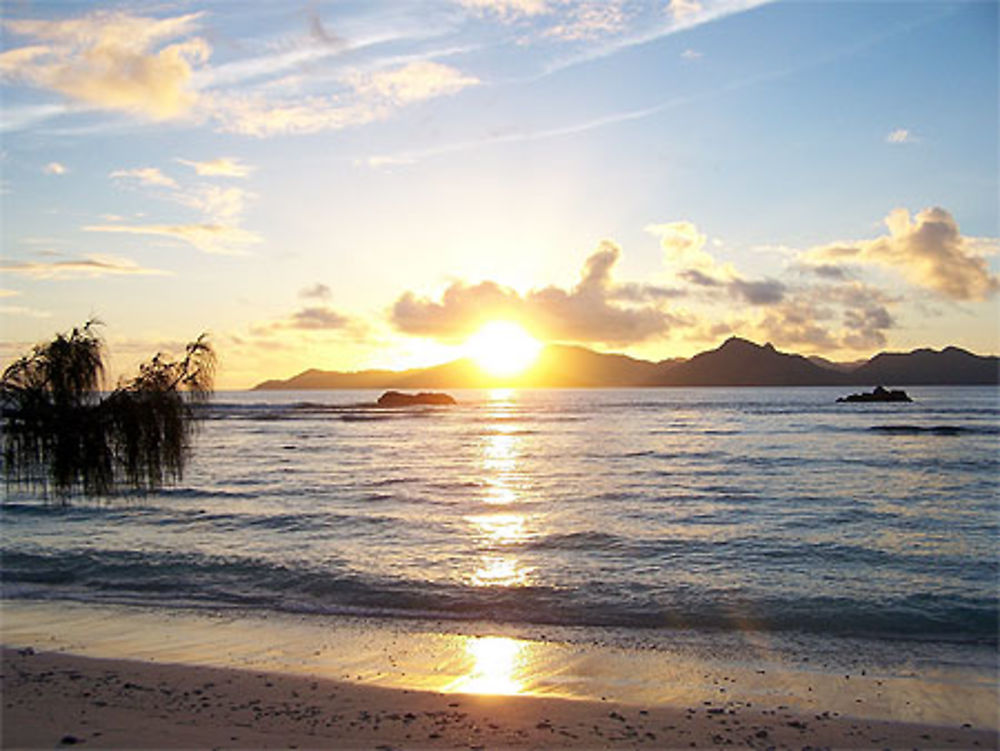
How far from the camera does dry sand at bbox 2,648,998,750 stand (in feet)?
26.1

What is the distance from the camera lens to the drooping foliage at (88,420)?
8742 mm

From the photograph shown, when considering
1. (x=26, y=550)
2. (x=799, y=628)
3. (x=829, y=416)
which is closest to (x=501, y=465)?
(x=26, y=550)

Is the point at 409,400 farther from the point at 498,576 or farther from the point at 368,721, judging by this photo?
the point at 368,721

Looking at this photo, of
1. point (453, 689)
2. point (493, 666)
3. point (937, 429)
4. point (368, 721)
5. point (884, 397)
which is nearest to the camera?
point (368, 721)

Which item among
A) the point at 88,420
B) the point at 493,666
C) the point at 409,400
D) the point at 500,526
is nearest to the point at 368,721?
the point at 493,666

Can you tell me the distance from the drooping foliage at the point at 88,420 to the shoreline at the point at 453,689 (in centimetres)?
265

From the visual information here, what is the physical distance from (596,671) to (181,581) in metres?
10.3

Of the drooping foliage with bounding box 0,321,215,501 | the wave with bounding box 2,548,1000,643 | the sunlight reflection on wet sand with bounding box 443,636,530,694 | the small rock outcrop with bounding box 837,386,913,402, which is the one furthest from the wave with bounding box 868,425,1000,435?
the small rock outcrop with bounding box 837,386,913,402

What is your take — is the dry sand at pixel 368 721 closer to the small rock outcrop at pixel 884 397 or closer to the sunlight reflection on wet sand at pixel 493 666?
the sunlight reflection on wet sand at pixel 493 666

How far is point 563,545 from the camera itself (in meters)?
20.1

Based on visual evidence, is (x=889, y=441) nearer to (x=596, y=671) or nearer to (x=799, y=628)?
(x=799, y=628)

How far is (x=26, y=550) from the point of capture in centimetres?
1978

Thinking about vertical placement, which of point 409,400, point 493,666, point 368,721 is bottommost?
point 493,666

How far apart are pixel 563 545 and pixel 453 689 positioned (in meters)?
10.6
